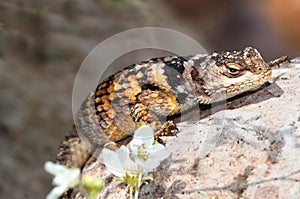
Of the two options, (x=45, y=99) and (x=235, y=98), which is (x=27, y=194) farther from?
(x=235, y=98)

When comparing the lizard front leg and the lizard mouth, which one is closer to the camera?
the lizard mouth

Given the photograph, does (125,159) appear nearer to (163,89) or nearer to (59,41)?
(163,89)

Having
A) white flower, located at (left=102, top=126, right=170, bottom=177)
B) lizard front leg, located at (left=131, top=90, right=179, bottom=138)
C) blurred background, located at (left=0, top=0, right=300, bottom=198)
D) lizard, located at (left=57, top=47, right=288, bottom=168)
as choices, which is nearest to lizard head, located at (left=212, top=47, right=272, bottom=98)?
lizard, located at (left=57, top=47, right=288, bottom=168)

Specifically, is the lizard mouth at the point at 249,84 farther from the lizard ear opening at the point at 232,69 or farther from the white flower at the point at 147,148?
the white flower at the point at 147,148

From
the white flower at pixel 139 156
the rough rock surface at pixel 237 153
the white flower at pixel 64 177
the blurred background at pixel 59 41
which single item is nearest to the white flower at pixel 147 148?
the white flower at pixel 139 156

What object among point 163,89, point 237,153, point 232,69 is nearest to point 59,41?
point 163,89

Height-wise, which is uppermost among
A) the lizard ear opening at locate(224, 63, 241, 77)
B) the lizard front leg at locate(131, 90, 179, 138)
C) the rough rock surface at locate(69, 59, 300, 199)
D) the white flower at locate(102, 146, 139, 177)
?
the lizard ear opening at locate(224, 63, 241, 77)

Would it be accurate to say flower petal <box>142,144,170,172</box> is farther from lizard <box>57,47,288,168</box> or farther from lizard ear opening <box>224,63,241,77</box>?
lizard ear opening <box>224,63,241,77</box>
